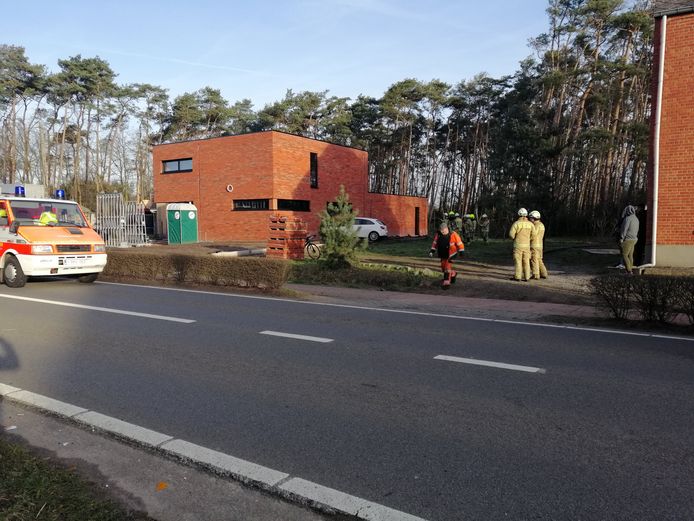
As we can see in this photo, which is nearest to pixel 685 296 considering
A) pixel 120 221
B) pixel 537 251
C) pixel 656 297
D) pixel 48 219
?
pixel 656 297

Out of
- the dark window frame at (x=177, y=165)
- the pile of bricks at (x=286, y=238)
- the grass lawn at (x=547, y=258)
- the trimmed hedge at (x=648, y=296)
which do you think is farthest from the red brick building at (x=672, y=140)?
the dark window frame at (x=177, y=165)

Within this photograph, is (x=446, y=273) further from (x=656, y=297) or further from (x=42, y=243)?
(x=42, y=243)

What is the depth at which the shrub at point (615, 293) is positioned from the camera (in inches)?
326

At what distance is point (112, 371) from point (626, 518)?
4.76 m

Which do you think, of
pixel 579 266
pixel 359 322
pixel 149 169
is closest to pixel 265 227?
pixel 579 266

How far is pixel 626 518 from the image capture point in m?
2.77

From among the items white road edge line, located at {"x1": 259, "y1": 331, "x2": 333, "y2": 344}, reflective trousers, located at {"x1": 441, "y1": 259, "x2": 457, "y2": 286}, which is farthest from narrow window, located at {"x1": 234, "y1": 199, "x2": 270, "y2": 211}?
white road edge line, located at {"x1": 259, "y1": 331, "x2": 333, "y2": 344}

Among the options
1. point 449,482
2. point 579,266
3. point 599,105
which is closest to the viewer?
point 449,482

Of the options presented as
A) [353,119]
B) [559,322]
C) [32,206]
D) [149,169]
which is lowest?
[559,322]

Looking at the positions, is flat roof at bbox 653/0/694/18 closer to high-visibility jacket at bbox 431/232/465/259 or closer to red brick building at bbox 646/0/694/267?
red brick building at bbox 646/0/694/267

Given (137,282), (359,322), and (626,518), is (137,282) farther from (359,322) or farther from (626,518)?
(626,518)

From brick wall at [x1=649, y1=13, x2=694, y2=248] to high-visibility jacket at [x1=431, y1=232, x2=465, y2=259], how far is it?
5793 mm

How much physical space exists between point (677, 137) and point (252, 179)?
22.4 meters

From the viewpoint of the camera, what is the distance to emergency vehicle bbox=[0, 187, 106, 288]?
1198 cm
